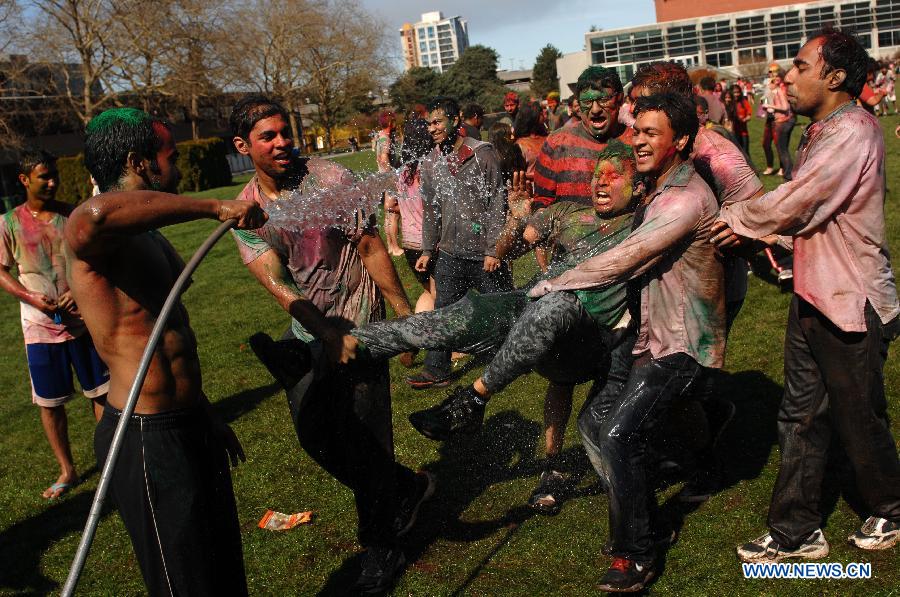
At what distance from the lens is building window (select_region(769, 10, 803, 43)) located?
390 ft

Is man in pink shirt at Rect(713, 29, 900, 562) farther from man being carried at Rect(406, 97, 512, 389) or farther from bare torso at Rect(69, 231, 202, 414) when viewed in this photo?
man being carried at Rect(406, 97, 512, 389)

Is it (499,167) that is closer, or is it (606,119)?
(606,119)

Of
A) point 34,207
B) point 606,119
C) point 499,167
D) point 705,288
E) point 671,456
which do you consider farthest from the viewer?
point 499,167

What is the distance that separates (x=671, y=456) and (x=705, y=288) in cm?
132

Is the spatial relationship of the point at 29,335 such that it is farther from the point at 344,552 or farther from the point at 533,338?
the point at 533,338

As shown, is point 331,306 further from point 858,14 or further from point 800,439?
point 858,14

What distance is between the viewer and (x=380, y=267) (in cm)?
412

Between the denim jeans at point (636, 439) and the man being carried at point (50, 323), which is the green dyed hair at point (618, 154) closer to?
the denim jeans at point (636, 439)

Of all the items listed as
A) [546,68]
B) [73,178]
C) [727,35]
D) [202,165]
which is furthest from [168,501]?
[727,35]

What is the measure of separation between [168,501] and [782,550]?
2.72 meters

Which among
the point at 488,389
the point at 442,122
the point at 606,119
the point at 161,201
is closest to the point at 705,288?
the point at 488,389

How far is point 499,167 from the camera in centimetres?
657

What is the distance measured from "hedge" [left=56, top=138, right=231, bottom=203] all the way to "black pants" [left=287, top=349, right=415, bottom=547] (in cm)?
2935

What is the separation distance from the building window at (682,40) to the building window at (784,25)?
10922mm
